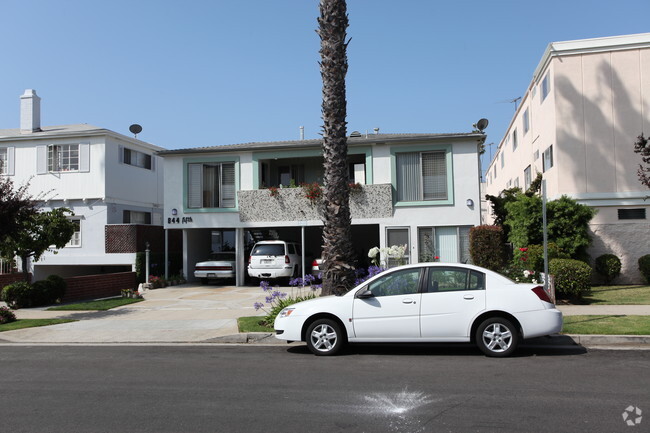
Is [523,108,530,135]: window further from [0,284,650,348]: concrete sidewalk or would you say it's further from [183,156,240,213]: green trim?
[0,284,650,348]: concrete sidewalk

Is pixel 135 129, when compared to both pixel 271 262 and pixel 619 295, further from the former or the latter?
pixel 619 295

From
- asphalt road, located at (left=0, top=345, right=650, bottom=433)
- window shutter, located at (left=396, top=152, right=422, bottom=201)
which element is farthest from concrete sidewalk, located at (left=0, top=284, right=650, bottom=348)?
window shutter, located at (left=396, top=152, right=422, bottom=201)

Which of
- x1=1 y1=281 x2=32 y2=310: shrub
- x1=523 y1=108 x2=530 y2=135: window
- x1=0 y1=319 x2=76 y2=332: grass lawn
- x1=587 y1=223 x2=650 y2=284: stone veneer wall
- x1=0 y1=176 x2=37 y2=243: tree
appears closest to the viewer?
x1=0 y1=319 x2=76 y2=332: grass lawn

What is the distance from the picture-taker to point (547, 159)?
813 inches

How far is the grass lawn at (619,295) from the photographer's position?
13.9m

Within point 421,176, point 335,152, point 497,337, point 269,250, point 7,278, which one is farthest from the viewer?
point 7,278

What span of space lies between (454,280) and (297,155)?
549 inches

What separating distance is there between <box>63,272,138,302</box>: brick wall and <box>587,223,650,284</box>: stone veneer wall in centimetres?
1713

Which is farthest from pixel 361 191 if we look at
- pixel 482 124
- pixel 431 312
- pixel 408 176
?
pixel 431 312

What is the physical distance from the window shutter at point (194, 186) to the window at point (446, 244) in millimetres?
9231

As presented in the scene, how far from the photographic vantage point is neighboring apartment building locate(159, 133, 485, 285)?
20156 millimetres

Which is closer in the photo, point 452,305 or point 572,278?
point 452,305

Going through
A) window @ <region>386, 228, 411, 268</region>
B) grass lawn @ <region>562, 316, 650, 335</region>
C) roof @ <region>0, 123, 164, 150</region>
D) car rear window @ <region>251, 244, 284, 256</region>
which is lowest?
grass lawn @ <region>562, 316, 650, 335</region>

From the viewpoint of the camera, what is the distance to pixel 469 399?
5898 millimetres
